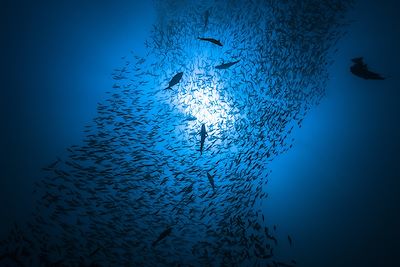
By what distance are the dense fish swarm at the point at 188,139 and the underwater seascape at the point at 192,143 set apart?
3 cm

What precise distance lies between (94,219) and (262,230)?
7.03m

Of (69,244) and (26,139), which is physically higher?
(26,139)

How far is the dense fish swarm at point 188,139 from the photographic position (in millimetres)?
6547

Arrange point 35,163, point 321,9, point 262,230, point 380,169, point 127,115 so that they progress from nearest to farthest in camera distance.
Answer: point 321,9
point 127,115
point 35,163
point 380,169
point 262,230

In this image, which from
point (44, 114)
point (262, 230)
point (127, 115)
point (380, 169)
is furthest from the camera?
point (262, 230)

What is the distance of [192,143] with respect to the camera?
7902mm

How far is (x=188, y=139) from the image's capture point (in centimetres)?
784

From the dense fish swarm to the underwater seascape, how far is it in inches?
1.3

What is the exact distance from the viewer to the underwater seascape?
657 centimetres

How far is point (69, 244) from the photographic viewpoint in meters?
7.86

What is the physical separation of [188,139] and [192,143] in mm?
190

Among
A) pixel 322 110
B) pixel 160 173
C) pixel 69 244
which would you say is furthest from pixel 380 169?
pixel 69 244

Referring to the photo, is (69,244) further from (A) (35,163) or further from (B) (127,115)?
(B) (127,115)

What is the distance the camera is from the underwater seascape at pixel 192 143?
657 cm
